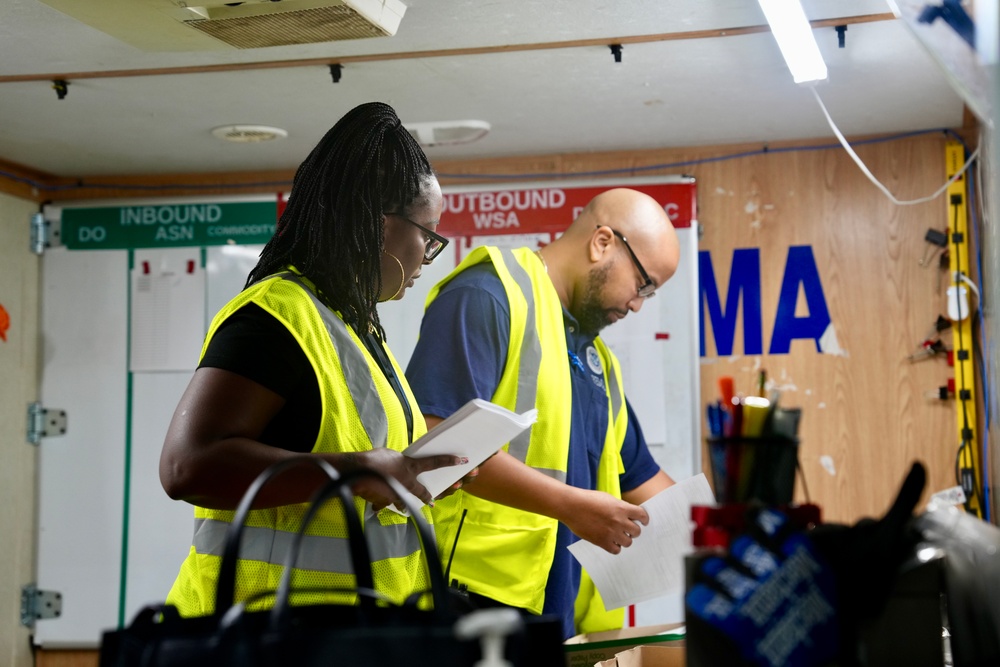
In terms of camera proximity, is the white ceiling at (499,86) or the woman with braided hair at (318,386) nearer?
the woman with braided hair at (318,386)

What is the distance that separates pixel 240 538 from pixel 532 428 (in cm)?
131

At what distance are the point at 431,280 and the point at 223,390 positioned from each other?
8.84 ft

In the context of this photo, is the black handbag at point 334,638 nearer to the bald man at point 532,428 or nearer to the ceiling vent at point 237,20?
the bald man at point 532,428

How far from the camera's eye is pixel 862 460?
3744 millimetres

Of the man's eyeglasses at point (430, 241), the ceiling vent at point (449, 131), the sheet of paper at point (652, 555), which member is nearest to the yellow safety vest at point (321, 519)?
the man's eyeglasses at point (430, 241)

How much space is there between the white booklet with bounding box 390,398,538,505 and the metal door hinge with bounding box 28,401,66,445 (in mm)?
3030

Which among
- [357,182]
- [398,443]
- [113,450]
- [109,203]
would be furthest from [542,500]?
[109,203]

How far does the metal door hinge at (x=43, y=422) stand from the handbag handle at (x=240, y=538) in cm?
360

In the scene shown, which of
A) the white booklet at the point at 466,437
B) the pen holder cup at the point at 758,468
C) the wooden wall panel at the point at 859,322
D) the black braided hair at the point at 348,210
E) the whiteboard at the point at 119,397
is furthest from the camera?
the whiteboard at the point at 119,397

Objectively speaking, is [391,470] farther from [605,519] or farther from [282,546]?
[605,519]

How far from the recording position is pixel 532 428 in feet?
7.09

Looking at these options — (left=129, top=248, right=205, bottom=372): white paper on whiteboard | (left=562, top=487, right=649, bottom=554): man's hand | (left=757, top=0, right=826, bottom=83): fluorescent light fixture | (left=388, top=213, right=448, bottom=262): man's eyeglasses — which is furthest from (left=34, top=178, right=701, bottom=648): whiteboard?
(left=388, top=213, right=448, bottom=262): man's eyeglasses

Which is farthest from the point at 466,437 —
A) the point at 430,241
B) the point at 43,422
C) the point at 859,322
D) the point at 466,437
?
the point at 43,422

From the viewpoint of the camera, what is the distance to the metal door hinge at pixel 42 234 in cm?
427
